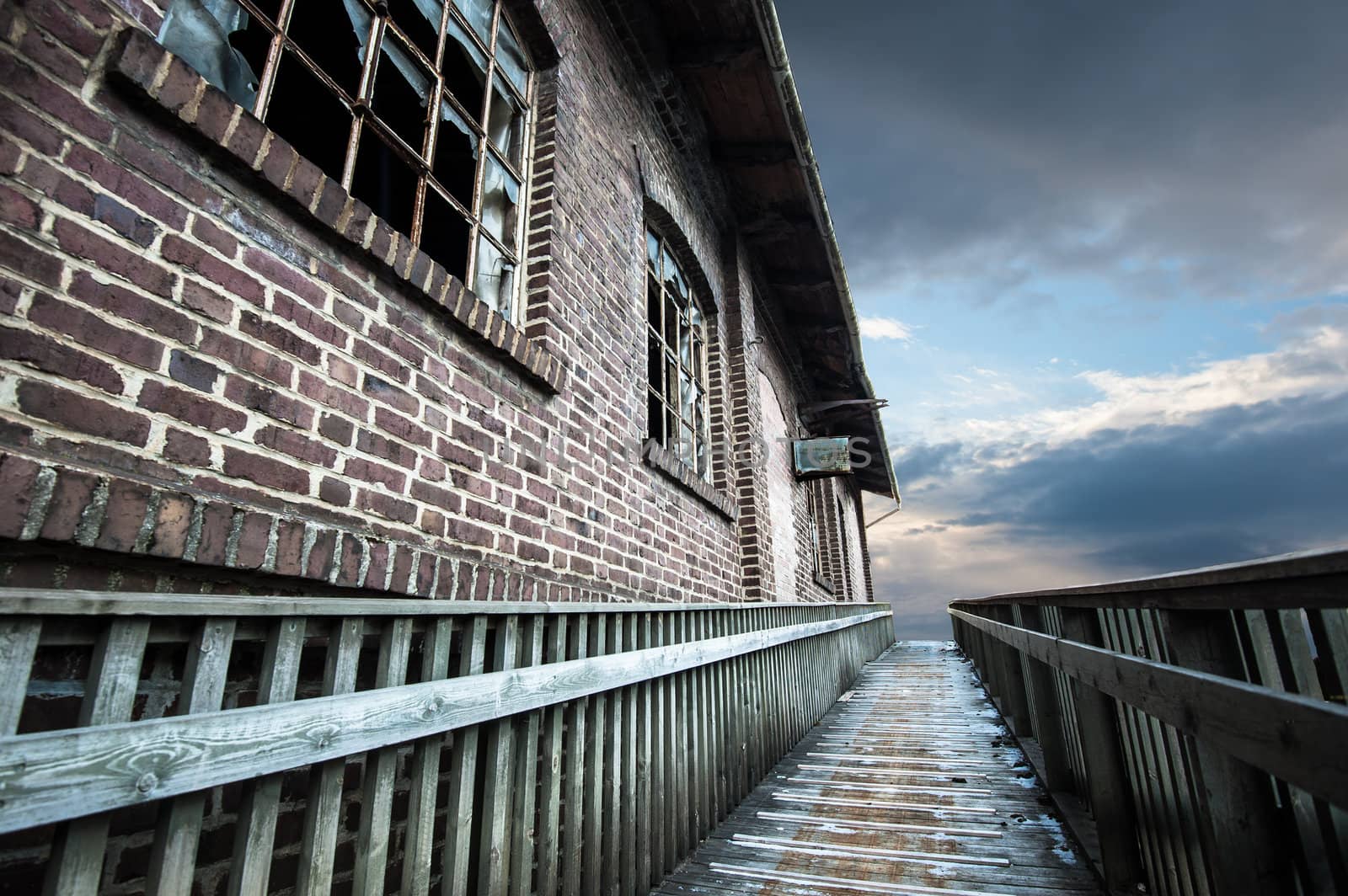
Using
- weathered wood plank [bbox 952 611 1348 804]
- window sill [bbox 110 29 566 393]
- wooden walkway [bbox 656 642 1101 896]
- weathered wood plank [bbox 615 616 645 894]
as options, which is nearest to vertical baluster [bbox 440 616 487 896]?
weathered wood plank [bbox 615 616 645 894]

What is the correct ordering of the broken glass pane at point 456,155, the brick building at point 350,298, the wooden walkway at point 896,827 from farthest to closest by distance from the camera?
the broken glass pane at point 456,155 < the wooden walkway at point 896,827 < the brick building at point 350,298

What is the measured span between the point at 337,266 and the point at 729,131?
16.3 ft

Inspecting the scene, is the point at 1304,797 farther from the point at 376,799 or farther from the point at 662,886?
the point at 662,886

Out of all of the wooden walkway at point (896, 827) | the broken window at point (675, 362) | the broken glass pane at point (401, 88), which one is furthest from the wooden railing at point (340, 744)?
the broken window at point (675, 362)

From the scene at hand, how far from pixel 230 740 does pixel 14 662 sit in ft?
0.98

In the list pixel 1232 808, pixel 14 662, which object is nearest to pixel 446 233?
pixel 14 662

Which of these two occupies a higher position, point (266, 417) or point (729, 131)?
point (729, 131)

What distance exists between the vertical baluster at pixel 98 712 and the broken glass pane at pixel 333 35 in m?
2.13

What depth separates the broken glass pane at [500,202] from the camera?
3148mm

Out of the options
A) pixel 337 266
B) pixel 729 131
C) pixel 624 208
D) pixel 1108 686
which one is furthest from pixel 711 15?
pixel 1108 686

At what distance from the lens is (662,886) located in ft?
7.60

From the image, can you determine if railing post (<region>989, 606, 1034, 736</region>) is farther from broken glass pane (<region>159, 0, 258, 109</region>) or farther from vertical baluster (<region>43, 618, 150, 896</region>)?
broken glass pane (<region>159, 0, 258, 109</region>)

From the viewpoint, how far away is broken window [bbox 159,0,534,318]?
199 cm

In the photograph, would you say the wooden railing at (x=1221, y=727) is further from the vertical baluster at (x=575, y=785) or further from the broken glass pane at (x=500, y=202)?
the broken glass pane at (x=500, y=202)
